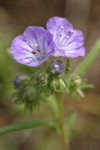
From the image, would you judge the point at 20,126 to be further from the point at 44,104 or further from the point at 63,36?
the point at 44,104

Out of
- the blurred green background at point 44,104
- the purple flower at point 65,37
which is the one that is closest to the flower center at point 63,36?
the purple flower at point 65,37

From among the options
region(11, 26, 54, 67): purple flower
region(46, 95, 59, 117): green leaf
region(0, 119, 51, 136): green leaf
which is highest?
region(11, 26, 54, 67): purple flower

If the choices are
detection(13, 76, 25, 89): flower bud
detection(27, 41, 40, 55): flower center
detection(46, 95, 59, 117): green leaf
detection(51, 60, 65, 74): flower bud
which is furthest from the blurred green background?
detection(51, 60, 65, 74): flower bud

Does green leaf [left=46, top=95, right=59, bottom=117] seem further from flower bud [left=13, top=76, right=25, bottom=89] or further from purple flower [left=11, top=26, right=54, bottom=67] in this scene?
purple flower [left=11, top=26, right=54, bottom=67]

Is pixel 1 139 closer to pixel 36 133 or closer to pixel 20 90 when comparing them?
pixel 36 133

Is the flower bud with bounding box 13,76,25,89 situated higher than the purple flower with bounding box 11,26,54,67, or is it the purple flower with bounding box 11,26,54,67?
the purple flower with bounding box 11,26,54,67

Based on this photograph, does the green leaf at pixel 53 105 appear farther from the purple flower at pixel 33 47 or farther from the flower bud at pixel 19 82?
the purple flower at pixel 33 47

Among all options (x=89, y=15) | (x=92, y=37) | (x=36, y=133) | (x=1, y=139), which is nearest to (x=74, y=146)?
(x=36, y=133)
